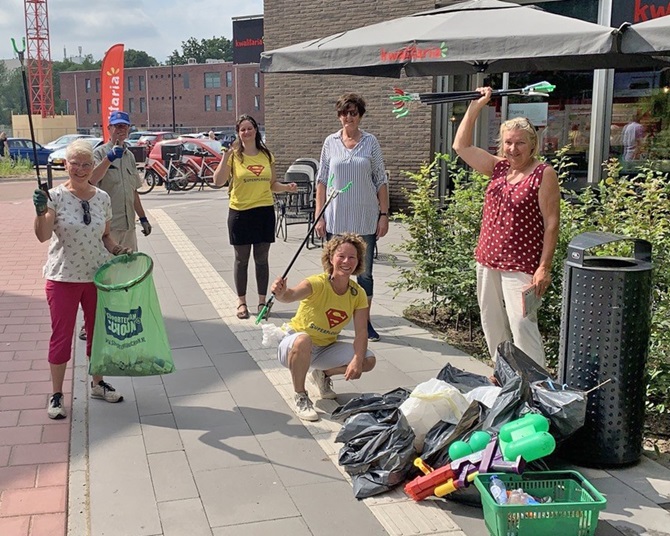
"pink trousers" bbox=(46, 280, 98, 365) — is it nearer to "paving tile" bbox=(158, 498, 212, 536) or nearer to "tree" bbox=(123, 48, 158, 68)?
"paving tile" bbox=(158, 498, 212, 536)

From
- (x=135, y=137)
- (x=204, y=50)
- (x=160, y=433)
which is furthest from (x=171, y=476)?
(x=204, y=50)

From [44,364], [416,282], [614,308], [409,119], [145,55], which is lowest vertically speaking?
[44,364]

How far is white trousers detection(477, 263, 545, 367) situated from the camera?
4.23 metres

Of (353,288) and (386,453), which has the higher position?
(353,288)

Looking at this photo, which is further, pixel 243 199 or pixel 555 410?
pixel 243 199

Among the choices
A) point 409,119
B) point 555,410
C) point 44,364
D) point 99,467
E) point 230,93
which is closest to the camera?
point 555,410

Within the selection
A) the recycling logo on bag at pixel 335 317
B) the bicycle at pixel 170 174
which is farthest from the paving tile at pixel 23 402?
the bicycle at pixel 170 174

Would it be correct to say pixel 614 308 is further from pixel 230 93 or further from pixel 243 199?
pixel 230 93

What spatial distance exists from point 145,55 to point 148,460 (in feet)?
439

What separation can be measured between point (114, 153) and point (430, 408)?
2922 mm

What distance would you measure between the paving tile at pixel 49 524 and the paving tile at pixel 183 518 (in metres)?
0.43

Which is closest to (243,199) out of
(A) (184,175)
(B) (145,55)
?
(A) (184,175)

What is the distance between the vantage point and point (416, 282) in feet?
20.9

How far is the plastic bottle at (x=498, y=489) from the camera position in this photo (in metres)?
3.01
